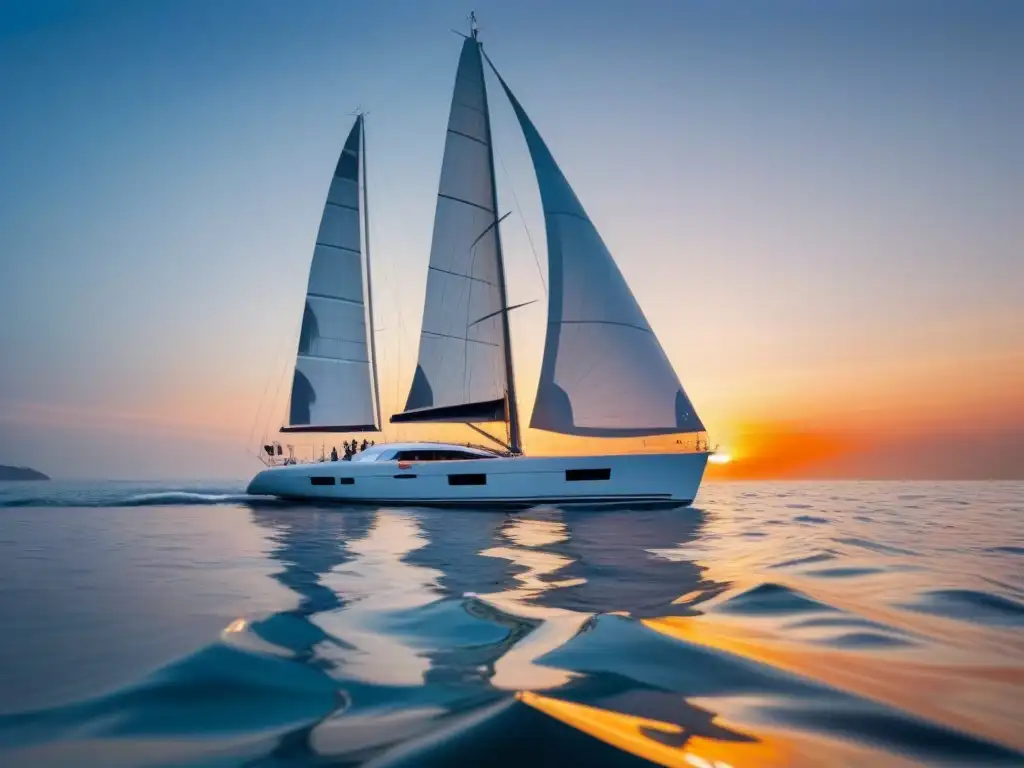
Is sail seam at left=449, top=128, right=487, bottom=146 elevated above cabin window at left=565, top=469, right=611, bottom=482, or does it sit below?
above

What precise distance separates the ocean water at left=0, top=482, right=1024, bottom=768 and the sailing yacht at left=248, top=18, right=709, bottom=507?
11535 millimetres

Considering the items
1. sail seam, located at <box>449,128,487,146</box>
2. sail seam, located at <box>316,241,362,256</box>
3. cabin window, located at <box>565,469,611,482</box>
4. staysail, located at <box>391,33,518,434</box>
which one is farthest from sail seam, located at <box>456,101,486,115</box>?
cabin window, located at <box>565,469,611,482</box>

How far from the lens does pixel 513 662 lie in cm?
391

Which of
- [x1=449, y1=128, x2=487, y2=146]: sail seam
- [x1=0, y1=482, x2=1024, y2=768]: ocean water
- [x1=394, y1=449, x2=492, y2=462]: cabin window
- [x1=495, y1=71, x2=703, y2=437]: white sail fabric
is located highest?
[x1=449, y1=128, x2=487, y2=146]: sail seam

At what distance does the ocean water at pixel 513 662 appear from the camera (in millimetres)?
2609

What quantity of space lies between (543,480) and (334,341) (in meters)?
12.4

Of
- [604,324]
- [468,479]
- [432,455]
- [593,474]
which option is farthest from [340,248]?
[593,474]

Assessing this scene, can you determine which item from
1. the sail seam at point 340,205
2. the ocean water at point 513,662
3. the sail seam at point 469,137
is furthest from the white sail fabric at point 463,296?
the ocean water at point 513,662

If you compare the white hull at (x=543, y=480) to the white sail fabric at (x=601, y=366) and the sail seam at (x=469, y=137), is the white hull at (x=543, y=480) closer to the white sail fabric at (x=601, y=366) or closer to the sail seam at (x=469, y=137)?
the white sail fabric at (x=601, y=366)

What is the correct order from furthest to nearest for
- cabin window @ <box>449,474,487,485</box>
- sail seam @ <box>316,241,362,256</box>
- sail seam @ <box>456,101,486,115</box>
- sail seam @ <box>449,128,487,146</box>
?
sail seam @ <box>316,241,362,256</box>
sail seam @ <box>456,101,486,115</box>
sail seam @ <box>449,128,487,146</box>
cabin window @ <box>449,474,487,485</box>

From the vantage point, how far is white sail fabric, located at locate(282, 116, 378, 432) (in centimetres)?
2798

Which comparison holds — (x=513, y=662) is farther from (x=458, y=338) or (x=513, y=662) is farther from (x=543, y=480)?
(x=458, y=338)

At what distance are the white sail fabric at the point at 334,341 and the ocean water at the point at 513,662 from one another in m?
18.3

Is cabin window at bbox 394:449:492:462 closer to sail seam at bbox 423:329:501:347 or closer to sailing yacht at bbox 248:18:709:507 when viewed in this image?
sailing yacht at bbox 248:18:709:507
